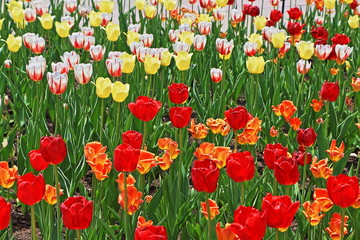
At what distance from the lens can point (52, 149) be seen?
217 centimetres

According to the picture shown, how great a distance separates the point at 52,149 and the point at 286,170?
0.70 m

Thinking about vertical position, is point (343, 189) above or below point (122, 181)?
above

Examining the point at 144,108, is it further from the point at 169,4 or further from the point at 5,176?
the point at 169,4

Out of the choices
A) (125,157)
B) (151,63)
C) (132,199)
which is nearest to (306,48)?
(151,63)

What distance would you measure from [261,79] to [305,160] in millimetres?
1815

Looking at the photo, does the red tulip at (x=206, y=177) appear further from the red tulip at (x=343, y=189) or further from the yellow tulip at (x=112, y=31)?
the yellow tulip at (x=112, y=31)

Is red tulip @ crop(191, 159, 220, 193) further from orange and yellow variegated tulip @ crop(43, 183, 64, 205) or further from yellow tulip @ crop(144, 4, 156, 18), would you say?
yellow tulip @ crop(144, 4, 156, 18)

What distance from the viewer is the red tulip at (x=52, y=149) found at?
7.10ft

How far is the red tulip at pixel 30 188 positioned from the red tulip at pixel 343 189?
2.62 feet

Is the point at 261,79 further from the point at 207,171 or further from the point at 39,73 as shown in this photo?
the point at 207,171

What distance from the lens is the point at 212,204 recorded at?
2.36 m

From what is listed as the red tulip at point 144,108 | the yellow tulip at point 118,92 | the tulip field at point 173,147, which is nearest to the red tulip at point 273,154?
the tulip field at point 173,147

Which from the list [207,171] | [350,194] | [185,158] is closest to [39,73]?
[185,158]

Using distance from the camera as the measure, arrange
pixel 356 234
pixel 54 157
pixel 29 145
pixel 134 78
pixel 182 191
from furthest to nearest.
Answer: pixel 134 78 < pixel 29 145 < pixel 182 191 < pixel 356 234 < pixel 54 157
